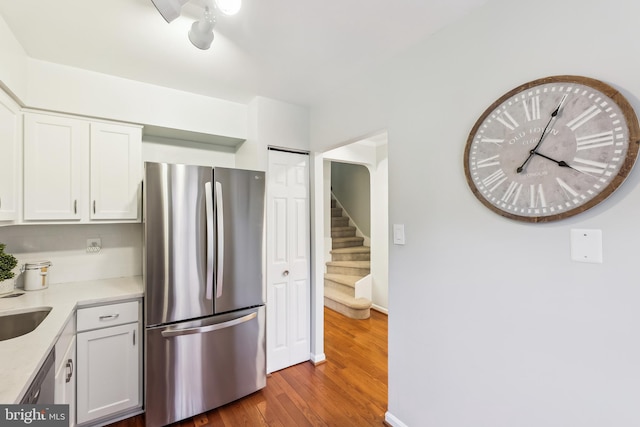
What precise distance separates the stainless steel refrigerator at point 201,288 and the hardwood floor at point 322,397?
0.34 ft

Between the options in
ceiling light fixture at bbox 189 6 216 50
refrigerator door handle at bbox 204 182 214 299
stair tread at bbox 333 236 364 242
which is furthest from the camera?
stair tread at bbox 333 236 364 242

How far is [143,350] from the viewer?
182 cm

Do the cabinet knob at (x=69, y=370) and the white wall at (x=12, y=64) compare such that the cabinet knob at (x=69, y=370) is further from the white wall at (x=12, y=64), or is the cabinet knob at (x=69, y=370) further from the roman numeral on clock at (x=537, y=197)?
the roman numeral on clock at (x=537, y=197)

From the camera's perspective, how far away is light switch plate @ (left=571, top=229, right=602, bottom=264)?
101 centimetres

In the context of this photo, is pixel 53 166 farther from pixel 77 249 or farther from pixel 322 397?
pixel 322 397

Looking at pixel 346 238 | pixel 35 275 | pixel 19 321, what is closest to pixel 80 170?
pixel 35 275

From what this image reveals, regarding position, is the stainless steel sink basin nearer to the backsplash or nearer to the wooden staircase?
the backsplash

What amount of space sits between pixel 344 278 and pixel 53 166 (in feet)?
11.6

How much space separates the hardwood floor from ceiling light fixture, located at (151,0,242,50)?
233cm

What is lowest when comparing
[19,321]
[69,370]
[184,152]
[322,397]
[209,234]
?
[322,397]

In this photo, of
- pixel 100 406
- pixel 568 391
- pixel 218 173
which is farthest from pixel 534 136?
pixel 100 406

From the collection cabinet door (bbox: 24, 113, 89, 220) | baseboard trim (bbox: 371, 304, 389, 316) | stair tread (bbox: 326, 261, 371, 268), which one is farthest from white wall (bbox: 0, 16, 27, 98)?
baseboard trim (bbox: 371, 304, 389, 316)

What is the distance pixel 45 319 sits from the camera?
1359mm
